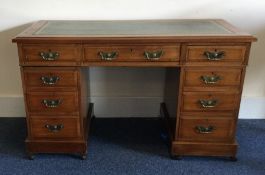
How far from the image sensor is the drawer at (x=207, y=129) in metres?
1.77

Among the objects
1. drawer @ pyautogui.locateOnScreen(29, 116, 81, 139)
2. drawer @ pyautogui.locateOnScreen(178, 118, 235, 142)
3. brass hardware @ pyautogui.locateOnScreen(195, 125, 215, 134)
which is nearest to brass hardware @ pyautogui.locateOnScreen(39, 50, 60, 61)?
drawer @ pyautogui.locateOnScreen(29, 116, 81, 139)

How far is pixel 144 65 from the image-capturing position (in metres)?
1.65

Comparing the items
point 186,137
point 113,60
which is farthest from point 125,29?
point 186,137

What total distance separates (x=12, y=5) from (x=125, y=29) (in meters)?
0.81

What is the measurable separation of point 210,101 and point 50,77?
88 cm

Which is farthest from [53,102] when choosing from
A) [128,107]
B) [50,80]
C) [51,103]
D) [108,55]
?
[128,107]

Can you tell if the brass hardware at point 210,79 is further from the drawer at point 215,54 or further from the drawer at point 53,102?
the drawer at point 53,102

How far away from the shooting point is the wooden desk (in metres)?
1.60

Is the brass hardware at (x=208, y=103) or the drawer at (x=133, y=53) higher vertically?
the drawer at (x=133, y=53)

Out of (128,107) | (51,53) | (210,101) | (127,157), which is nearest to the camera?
(51,53)

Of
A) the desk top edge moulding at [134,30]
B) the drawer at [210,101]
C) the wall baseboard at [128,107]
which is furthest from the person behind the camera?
the wall baseboard at [128,107]

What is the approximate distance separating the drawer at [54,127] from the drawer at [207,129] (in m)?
0.61

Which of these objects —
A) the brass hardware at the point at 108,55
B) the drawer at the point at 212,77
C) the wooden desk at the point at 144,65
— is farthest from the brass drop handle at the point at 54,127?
the drawer at the point at 212,77

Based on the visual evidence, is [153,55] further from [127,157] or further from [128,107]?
[128,107]
